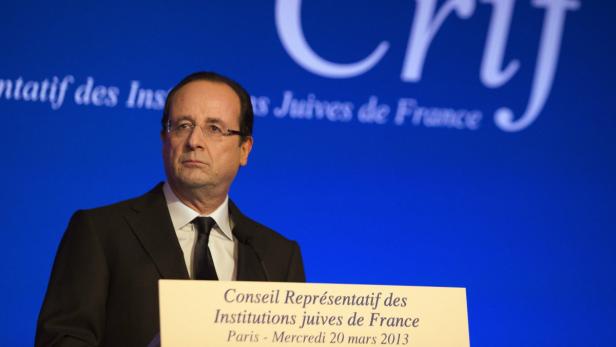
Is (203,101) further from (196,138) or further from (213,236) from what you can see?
(213,236)

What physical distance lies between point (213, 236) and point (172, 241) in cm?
15

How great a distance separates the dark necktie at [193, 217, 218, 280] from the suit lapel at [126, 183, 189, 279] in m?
0.05

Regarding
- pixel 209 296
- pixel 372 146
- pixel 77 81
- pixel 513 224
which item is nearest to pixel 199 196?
pixel 209 296

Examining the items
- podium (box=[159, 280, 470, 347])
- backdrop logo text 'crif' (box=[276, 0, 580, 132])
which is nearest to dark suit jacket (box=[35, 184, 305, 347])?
podium (box=[159, 280, 470, 347])

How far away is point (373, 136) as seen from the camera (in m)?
3.94

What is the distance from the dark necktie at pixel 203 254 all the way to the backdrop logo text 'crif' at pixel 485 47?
1773 millimetres

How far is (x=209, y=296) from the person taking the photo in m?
1.60

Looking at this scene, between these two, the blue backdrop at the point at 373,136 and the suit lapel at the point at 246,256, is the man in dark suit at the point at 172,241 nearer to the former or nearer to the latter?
the suit lapel at the point at 246,256

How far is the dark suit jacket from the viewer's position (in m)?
1.92

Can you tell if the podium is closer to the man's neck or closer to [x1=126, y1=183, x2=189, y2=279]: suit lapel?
[x1=126, y1=183, x2=189, y2=279]: suit lapel

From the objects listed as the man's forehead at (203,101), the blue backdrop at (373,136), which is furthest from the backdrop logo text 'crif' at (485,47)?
the man's forehead at (203,101)

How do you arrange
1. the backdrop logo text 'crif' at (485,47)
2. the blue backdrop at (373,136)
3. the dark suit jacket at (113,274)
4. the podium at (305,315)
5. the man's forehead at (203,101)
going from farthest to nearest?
1. the backdrop logo text 'crif' at (485,47)
2. the blue backdrop at (373,136)
3. the man's forehead at (203,101)
4. the dark suit jacket at (113,274)
5. the podium at (305,315)

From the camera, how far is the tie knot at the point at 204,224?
220 centimetres

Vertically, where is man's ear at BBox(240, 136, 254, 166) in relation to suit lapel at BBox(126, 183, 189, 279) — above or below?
above
